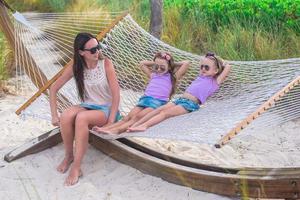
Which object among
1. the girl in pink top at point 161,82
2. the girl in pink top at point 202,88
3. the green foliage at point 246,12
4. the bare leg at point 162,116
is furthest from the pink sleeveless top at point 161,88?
the green foliage at point 246,12

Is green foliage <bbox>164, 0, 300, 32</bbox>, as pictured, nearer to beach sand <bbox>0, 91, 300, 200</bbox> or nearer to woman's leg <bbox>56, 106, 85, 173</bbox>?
beach sand <bbox>0, 91, 300, 200</bbox>

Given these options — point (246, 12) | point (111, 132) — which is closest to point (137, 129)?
point (111, 132)

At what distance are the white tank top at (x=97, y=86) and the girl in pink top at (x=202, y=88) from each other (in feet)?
0.99

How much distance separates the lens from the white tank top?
11.3 ft

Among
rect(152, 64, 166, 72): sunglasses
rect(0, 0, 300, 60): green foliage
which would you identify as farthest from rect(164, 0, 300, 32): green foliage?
rect(152, 64, 166, 72): sunglasses

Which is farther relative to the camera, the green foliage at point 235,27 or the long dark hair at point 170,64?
the green foliage at point 235,27

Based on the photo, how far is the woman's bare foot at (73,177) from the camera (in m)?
3.27

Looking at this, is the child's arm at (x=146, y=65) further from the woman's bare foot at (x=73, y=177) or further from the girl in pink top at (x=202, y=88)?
the woman's bare foot at (x=73, y=177)

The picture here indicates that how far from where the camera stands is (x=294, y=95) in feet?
11.0

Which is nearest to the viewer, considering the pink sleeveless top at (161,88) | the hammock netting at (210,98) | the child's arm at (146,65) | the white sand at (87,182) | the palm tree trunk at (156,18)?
the hammock netting at (210,98)

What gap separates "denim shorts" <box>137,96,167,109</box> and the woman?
0.21m

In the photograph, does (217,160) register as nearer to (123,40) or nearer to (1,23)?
(123,40)

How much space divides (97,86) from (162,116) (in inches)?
18.2

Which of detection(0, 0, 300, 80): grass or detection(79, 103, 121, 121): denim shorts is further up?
detection(0, 0, 300, 80): grass
